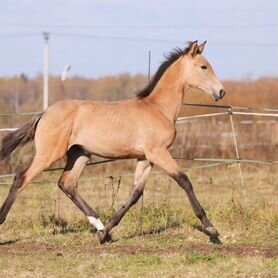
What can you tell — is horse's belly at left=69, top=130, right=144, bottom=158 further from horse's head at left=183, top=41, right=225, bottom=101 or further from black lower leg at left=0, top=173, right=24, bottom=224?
horse's head at left=183, top=41, right=225, bottom=101

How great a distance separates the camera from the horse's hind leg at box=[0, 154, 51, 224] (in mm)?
8312

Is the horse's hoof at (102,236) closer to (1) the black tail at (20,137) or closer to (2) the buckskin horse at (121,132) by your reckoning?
(2) the buckskin horse at (121,132)

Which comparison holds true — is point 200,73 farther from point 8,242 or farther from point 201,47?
point 8,242

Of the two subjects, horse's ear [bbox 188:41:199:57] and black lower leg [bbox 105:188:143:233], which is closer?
black lower leg [bbox 105:188:143:233]

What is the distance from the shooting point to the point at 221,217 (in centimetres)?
965

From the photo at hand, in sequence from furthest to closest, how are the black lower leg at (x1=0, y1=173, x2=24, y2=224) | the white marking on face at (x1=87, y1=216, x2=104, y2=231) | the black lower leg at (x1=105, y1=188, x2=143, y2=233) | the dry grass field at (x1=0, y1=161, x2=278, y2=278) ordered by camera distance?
the white marking on face at (x1=87, y1=216, x2=104, y2=231)
the black lower leg at (x1=105, y1=188, x2=143, y2=233)
the black lower leg at (x1=0, y1=173, x2=24, y2=224)
the dry grass field at (x1=0, y1=161, x2=278, y2=278)

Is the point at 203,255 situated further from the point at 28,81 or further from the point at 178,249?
the point at 28,81

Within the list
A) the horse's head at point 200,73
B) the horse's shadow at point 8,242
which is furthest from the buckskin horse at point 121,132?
the horse's shadow at point 8,242

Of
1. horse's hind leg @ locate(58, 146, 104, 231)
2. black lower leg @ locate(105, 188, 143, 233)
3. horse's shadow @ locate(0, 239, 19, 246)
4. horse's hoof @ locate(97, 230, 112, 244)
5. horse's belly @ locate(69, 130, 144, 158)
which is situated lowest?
horse's shadow @ locate(0, 239, 19, 246)

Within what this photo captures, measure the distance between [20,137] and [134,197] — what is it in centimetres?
153

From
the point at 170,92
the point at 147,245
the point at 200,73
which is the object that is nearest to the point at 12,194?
the point at 147,245

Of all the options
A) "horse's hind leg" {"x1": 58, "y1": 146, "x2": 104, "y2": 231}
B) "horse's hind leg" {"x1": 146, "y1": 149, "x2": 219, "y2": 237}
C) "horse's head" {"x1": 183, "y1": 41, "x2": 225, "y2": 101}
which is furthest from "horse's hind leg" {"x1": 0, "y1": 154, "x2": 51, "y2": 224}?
"horse's head" {"x1": 183, "y1": 41, "x2": 225, "y2": 101}

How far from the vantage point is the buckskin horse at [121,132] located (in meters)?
8.36

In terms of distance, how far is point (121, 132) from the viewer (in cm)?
849
